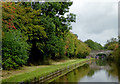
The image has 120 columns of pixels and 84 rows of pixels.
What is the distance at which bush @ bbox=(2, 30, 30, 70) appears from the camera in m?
21.8

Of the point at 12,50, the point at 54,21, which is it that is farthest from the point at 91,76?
the point at 54,21

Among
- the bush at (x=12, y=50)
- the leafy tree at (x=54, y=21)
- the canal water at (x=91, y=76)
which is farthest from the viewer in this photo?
the leafy tree at (x=54, y=21)

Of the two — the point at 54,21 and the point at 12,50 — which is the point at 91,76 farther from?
the point at 54,21

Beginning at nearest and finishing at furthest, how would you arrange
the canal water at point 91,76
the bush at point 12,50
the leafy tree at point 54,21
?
the canal water at point 91,76
the bush at point 12,50
the leafy tree at point 54,21

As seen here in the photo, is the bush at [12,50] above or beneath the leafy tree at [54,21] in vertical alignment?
beneath

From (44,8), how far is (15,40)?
493 inches

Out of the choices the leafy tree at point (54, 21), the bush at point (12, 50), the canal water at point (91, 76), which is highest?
the leafy tree at point (54, 21)

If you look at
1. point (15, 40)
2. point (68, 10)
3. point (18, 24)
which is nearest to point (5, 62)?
point (15, 40)

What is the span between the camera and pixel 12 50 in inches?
893

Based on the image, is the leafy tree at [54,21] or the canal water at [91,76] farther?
the leafy tree at [54,21]

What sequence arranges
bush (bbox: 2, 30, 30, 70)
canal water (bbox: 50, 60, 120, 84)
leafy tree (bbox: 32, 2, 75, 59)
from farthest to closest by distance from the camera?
leafy tree (bbox: 32, 2, 75, 59), bush (bbox: 2, 30, 30, 70), canal water (bbox: 50, 60, 120, 84)

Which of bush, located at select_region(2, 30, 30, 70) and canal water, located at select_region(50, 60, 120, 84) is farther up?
bush, located at select_region(2, 30, 30, 70)

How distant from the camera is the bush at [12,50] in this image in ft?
71.6

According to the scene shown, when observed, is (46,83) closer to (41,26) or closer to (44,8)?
(41,26)
